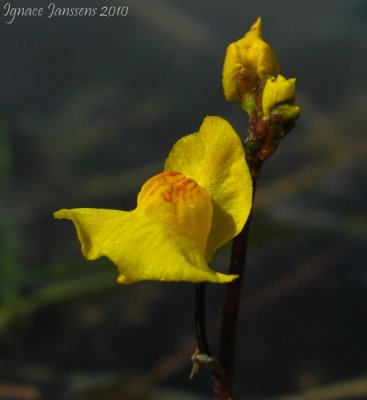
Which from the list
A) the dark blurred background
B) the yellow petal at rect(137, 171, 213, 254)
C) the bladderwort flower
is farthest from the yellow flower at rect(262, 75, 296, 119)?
the dark blurred background

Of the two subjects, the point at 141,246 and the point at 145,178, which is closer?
the point at 141,246

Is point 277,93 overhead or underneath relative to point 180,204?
overhead

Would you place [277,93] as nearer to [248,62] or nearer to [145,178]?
[248,62]

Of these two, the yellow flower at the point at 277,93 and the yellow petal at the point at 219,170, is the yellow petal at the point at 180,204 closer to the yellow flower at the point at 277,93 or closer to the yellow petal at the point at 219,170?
the yellow petal at the point at 219,170

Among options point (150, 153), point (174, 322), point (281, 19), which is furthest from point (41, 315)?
point (281, 19)

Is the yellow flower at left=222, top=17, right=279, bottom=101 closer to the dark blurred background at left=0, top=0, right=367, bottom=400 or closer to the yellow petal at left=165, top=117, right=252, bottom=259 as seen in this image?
the yellow petal at left=165, top=117, right=252, bottom=259

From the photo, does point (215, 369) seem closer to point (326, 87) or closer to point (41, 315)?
point (41, 315)

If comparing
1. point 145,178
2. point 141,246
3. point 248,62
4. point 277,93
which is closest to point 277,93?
point 277,93
